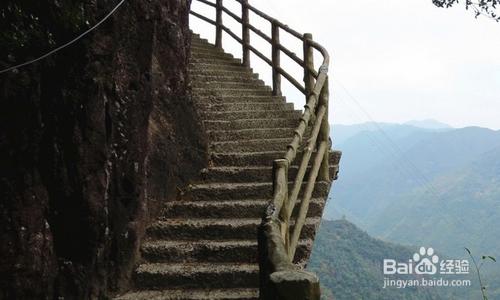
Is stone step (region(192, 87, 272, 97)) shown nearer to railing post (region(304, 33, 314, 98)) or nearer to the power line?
railing post (region(304, 33, 314, 98))

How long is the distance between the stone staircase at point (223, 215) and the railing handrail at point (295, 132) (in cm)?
41

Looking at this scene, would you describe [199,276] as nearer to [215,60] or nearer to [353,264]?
[215,60]

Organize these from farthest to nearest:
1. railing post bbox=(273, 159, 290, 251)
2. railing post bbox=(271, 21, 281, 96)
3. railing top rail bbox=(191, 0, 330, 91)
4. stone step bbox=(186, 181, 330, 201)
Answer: railing post bbox=(271, 21, 281, 96) < railing top rail bbox=(191, 0, 330, 91) < stone step bbox=(186, 181, 330, 201) < railing post bbox=(273, 159, 290, 251)

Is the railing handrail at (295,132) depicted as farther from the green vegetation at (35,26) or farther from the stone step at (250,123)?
the green vegetation at (35,26)

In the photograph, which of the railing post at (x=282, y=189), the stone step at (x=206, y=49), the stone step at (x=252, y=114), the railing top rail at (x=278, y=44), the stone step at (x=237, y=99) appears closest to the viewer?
the railing post at (x=282, y=189)

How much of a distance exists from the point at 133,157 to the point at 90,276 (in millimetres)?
954

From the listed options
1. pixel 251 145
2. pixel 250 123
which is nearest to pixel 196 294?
pixel 251 145

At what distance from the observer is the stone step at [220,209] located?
4.82 meters

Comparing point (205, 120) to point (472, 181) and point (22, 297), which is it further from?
point (472, 181)

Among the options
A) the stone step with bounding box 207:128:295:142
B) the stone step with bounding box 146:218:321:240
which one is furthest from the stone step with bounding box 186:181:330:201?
the stone step with bounding box 207:128:295:142

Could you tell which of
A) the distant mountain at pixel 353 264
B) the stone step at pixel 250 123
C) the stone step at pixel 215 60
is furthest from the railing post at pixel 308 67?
the distant mountain at pixel 353 264

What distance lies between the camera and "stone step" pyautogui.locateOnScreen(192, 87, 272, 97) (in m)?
7.34

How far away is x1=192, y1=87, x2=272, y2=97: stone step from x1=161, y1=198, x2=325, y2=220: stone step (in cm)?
265

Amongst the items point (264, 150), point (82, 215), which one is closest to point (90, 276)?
point (82, 215)
